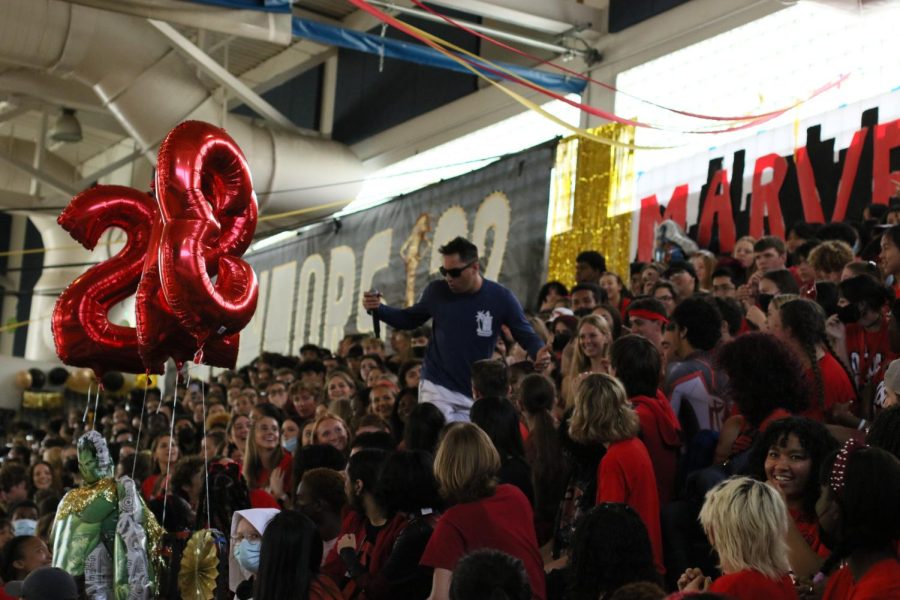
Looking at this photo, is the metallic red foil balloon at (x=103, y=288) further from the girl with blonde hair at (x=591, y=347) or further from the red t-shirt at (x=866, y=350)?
the red t-shirt at (x=866, y=350)

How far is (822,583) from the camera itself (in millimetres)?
3412

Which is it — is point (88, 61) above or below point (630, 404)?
above

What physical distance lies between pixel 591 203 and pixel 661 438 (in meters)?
8.65

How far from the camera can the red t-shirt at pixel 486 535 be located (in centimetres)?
415

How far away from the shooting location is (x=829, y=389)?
4793 mm

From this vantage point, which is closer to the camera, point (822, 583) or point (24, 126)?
point (822, 583)

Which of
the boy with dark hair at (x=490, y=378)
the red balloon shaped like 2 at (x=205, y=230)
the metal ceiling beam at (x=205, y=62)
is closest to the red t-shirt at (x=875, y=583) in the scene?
the red balloon shaped like 2 at (x=205, y=230)

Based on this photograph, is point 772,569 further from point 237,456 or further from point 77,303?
point 237,456

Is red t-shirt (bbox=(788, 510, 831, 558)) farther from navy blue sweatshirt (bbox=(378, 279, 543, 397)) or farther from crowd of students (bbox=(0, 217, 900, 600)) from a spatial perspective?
navy blue sweatshirt (bbox=(378, 279, 543, 397))

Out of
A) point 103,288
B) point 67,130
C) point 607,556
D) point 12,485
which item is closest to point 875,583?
point 607,556

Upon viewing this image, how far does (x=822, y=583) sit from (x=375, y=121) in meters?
14.9

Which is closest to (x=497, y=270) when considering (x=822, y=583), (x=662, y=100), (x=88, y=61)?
(x=662, y=100)

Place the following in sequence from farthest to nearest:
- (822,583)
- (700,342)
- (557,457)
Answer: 1. (700,342)
2. (557,457)
3. (822,583)

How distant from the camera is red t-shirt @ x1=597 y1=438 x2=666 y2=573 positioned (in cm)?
424
